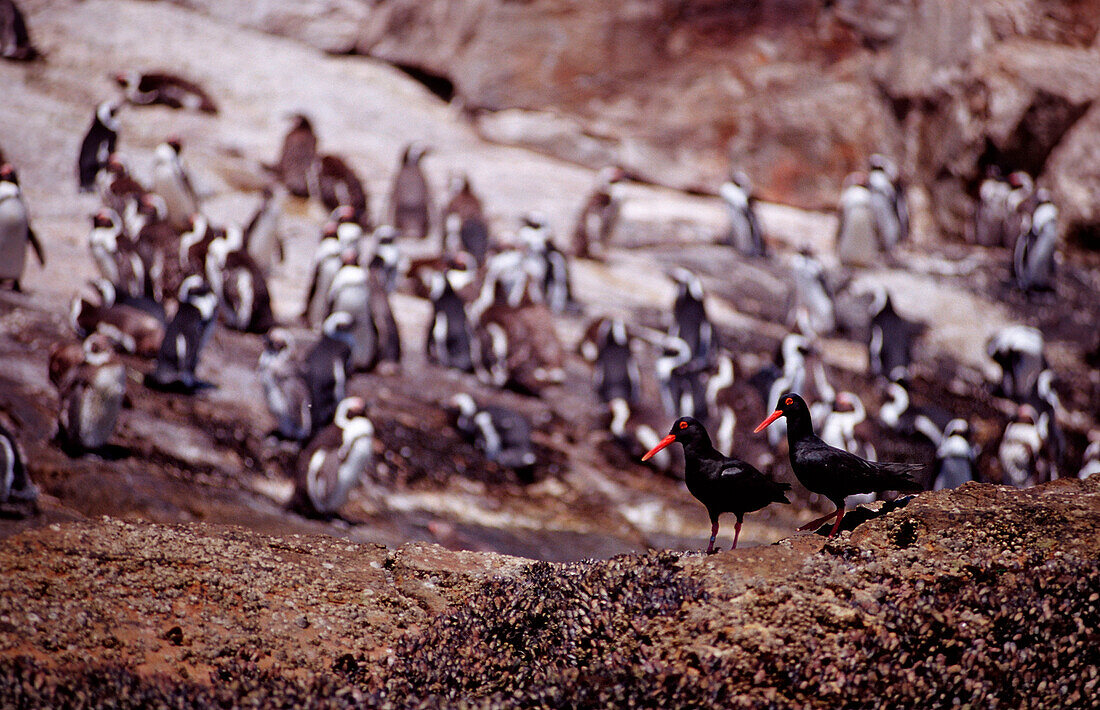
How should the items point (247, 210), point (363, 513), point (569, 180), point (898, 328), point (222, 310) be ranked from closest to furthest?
1. point (363, 513)
2. point (222, 310)
3. point (898, 328)
4. point (247, 210)
5. point (569, 180)

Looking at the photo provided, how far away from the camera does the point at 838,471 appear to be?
399 cm

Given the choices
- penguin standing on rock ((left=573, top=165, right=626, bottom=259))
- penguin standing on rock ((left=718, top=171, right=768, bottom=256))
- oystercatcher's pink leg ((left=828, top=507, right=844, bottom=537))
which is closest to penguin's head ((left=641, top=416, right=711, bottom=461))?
oystercatcher's pink leg ((left=828, top=507, right=844, bottom=537))

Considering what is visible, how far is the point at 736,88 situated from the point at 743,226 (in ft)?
12.0

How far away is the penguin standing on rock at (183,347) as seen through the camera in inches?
320

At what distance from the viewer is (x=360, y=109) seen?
17.1m

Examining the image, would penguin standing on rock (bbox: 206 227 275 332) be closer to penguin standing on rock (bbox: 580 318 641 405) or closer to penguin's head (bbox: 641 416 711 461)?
penguin standing on rock (bbox: 580 318 641 405)

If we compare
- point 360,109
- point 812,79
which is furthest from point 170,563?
point 812,79

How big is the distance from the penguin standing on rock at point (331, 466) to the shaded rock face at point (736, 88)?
34.7 feet

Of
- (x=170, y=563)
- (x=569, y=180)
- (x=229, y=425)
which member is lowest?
(x=569, y=180)

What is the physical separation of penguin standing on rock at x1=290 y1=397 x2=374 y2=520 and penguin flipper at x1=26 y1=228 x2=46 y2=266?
13.0 ft

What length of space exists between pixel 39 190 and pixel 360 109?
5913 mm

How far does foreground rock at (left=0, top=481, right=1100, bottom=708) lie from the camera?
3.91 meters

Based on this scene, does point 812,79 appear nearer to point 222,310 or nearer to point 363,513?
point 222,310

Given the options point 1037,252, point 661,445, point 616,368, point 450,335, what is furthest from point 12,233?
point 1037,252
